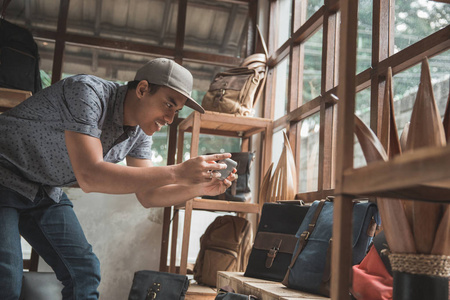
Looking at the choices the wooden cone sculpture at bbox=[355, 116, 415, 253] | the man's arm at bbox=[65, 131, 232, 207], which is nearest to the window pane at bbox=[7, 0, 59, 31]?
the man's arm at bbox=[65, 131, 232, 207]

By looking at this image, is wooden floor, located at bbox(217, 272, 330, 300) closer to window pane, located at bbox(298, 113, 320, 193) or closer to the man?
the man

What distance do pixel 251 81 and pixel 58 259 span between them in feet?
6.19

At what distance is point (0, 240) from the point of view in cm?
190

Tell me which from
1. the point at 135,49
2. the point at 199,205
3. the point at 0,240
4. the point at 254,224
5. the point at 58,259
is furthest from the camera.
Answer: the point at 135,49

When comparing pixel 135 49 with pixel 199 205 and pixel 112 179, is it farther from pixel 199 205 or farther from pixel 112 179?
pixel 112 179

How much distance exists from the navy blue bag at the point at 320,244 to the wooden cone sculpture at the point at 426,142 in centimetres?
92

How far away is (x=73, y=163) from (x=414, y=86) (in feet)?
4.84

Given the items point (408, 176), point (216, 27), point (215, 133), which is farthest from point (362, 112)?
point (216, 27)

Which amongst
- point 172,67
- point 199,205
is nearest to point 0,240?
point 172,67

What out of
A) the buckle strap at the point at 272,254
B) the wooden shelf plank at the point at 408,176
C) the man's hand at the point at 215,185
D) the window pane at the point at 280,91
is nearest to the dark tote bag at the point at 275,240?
the buckle strap at the point at 272,254

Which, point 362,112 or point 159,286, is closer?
point 362,112

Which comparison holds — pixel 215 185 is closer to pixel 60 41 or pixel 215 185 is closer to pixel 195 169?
pixel 195 169

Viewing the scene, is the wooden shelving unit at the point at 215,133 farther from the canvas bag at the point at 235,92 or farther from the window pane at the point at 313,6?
the window pane at the point at 313,6

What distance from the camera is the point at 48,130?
204 cm
